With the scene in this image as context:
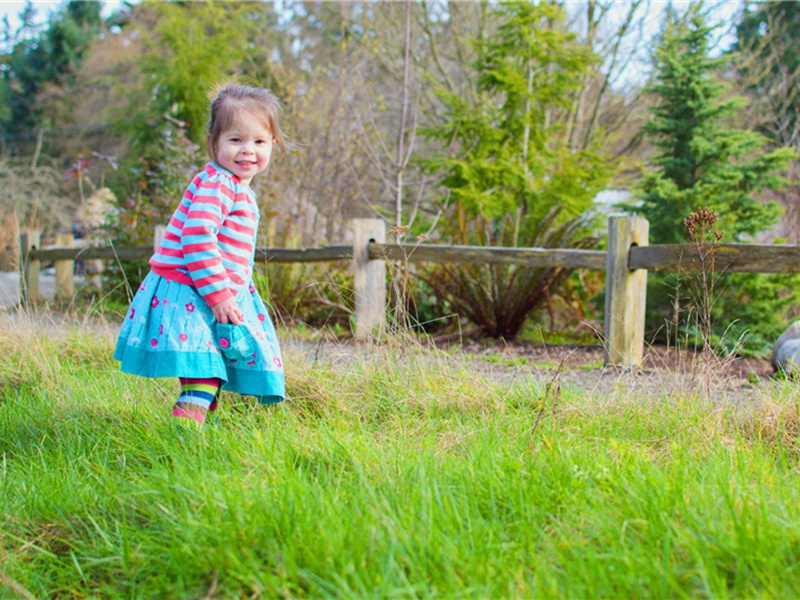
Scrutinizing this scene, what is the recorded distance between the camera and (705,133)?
6.71 metres

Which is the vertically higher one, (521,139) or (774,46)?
(774,46)

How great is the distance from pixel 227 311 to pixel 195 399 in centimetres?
34

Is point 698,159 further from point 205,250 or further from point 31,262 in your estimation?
point 31,262

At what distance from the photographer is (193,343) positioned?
261cm

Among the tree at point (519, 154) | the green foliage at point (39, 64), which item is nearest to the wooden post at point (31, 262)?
the tree at point (519, 154)

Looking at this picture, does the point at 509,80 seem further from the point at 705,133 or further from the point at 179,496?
the point at 179,496

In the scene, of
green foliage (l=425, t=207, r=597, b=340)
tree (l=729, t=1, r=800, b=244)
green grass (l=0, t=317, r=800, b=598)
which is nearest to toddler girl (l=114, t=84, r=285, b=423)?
green grass (l=0, t=317, r=800, b=598)

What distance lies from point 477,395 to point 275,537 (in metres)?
1.54

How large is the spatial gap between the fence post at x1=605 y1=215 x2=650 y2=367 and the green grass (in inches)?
72.9

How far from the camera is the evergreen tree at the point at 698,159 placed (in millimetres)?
6477

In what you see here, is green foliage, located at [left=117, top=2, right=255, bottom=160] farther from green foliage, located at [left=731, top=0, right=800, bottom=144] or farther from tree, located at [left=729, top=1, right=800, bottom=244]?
green foliage, located at [left=731, top=0, right=800, bottom=144]

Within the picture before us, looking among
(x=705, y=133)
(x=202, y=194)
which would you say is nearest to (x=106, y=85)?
(x=705, y=133)

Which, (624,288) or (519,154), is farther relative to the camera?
(519,154)

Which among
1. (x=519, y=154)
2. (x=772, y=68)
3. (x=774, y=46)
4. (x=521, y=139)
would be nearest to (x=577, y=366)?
(x=519, y=154)
